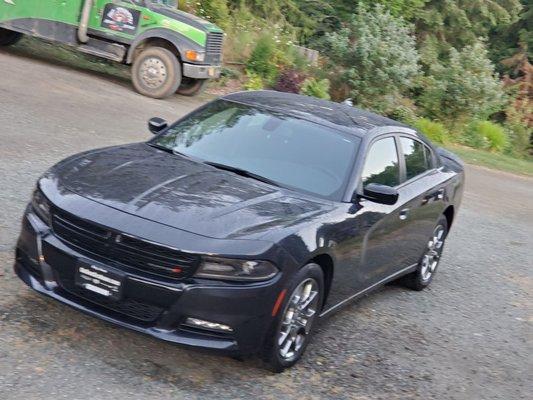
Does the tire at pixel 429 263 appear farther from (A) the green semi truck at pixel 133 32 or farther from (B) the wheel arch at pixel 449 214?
(A) the green semi truck at pixel 133 32

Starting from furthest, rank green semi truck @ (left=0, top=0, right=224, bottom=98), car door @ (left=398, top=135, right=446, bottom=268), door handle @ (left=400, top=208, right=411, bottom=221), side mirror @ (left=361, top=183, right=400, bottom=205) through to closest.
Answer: green semi truck @ (left=0, top=0, right=224, bottom=98), car door @ (left=398, top=135, right=446, bottom=268), door handle @ (left=400, top=208, right=411, bottom=221), side mirror @ (left=361, top=183, right=400, bottom=205)

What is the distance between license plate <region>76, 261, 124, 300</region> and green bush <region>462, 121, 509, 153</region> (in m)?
18.8

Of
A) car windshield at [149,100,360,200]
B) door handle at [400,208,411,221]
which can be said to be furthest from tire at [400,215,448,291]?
car windshield at [149,100,360,200]

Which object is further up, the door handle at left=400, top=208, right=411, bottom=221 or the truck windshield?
the truck windshield

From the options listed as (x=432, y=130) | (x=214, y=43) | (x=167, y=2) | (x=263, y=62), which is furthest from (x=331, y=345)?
(x=263, y=62)

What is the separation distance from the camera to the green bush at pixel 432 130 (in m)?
20.9

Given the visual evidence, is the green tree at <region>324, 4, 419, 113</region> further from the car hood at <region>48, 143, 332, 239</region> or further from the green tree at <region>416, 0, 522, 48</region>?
the car hood at <region>48, 143, 332, 239</region>

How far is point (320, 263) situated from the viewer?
5469mm

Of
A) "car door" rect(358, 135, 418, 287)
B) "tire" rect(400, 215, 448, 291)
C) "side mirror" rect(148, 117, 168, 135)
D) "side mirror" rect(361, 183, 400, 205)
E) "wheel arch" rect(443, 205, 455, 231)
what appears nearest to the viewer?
"side mirror" rect(361, 183, 400, 205)

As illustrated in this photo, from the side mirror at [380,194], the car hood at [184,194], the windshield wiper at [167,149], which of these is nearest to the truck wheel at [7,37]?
the windshield wiper at [167,149]

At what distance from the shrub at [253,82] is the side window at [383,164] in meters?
13.2

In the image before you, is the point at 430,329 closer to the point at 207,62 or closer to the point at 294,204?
the point at 294,204

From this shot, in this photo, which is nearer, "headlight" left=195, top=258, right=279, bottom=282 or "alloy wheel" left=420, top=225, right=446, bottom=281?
"headlight" left=195, top=258, right=279, bottom=282

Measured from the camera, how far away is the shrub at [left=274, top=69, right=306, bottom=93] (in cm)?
2024
